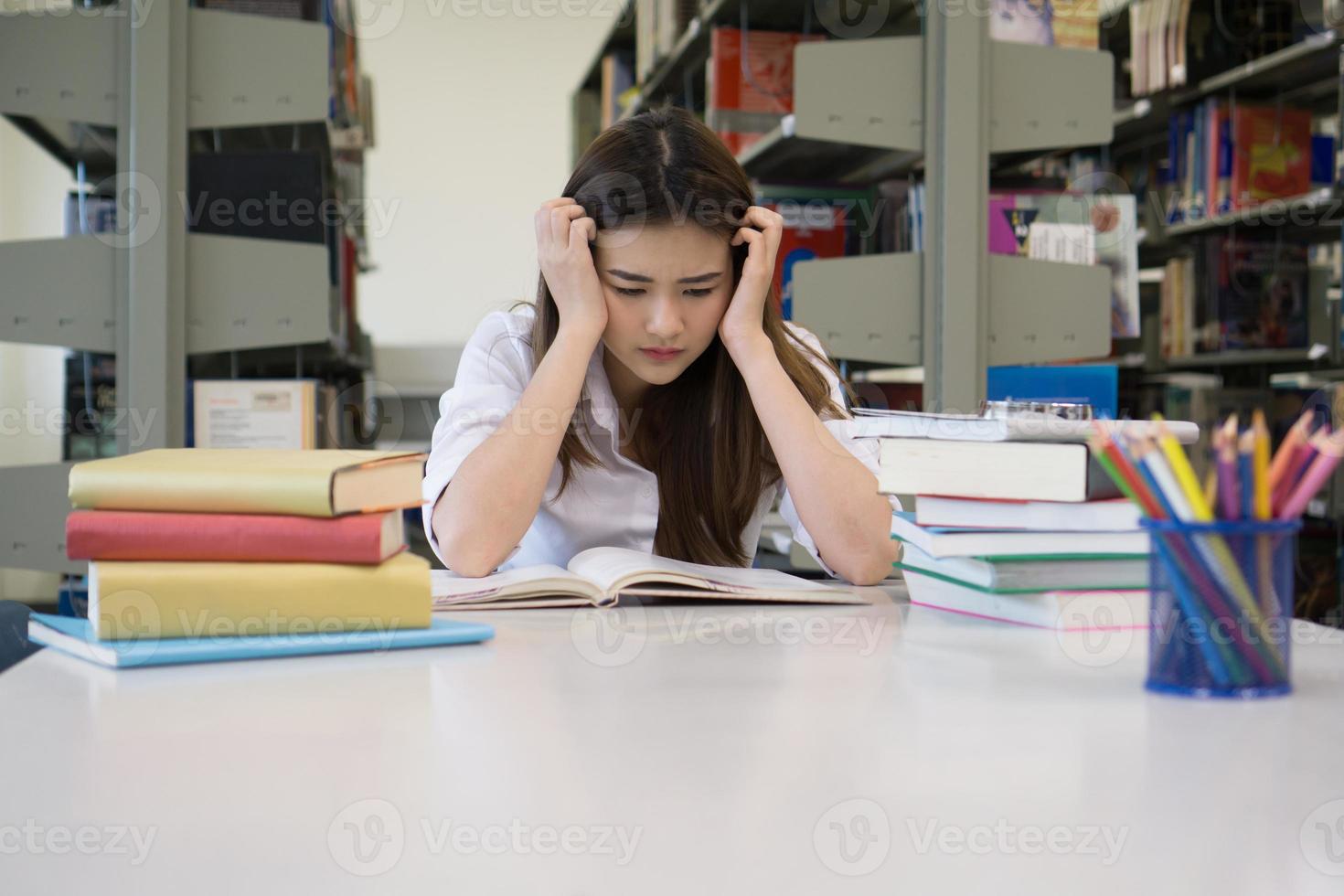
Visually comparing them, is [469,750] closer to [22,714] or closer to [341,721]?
[341,721]

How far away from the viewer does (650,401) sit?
1615 mm

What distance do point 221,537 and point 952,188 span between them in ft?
5.84

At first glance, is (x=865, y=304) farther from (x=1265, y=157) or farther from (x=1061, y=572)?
(x=1265, y=157)

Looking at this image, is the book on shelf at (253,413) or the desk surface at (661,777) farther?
the book on shelf at (253,413)

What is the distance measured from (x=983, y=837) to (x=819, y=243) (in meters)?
2.16

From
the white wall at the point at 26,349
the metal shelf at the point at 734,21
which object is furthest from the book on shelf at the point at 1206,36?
the white wall at the point at 26,349

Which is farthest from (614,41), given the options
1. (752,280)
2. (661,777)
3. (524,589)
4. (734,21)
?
(661,777)

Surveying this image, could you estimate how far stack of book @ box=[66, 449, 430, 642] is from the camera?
2.44ft

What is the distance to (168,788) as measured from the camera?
1.67ft

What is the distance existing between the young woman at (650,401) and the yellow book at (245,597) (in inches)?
18.1

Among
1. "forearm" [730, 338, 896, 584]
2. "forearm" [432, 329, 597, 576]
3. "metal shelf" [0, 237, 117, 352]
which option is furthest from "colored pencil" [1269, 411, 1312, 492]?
"metal shelf" [0, 237, 117, 352]

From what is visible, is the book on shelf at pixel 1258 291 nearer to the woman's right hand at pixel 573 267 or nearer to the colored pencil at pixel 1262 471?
the woman's right hand at pixel 573 267

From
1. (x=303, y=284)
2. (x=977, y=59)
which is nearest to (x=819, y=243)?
(x=977, y=59)

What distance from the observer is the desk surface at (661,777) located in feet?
1.42
